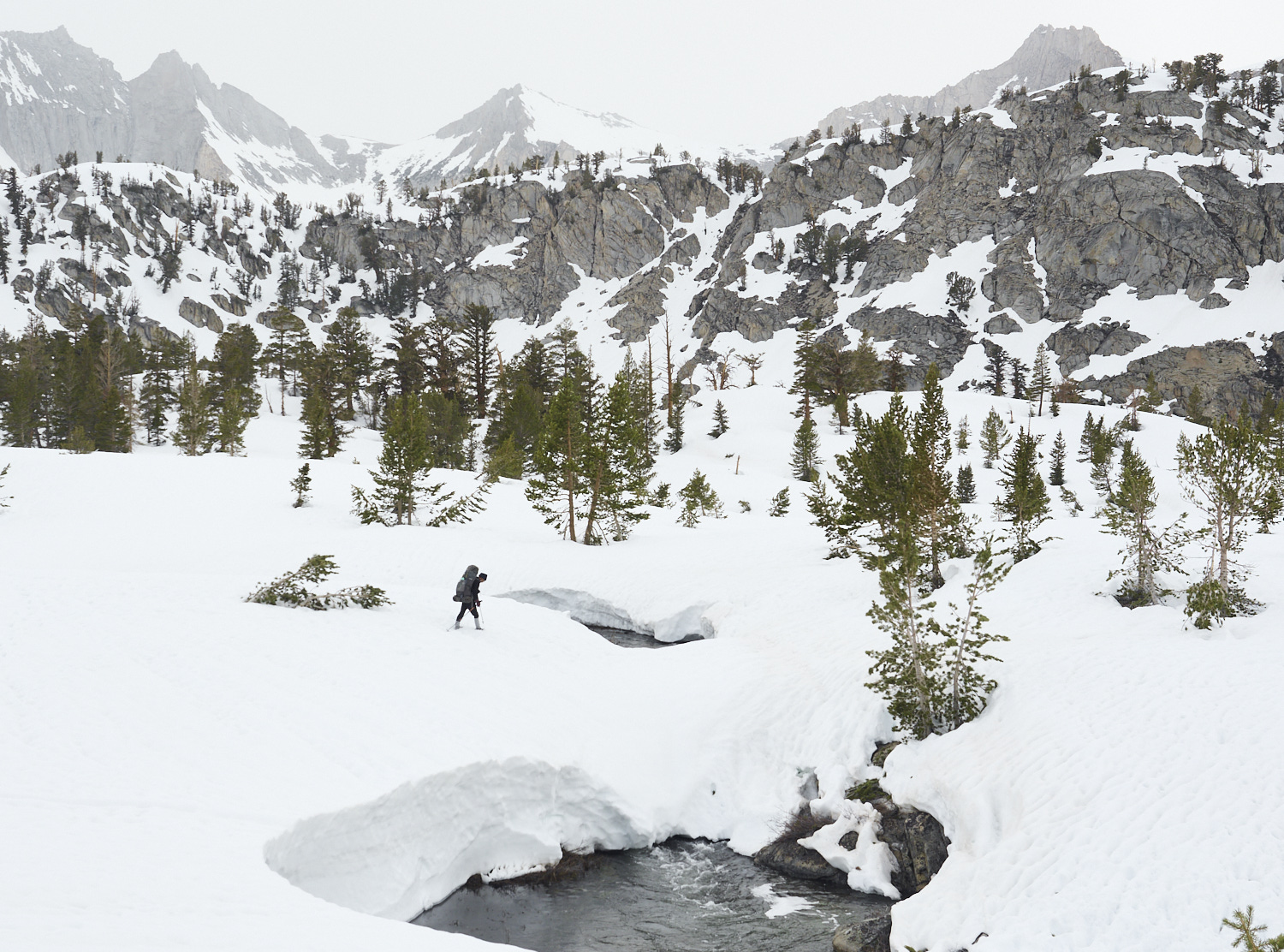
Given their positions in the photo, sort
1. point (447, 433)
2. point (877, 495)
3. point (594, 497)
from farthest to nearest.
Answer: point (447, 433) → point (594, 497) → point (877, 495)

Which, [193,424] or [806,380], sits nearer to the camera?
[193,424]

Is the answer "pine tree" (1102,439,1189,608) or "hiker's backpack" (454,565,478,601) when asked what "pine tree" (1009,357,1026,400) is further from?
"hiker's backpack" (454,565,478,601)

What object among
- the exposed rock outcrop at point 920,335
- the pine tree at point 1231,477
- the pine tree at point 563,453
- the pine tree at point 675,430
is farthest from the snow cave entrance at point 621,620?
the exposed rock outcrop at point 920,335

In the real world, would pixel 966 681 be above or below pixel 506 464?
below

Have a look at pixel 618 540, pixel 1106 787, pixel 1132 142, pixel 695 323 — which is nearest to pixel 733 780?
pixel 1106 787

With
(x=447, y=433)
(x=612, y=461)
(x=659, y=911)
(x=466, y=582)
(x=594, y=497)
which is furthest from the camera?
(x=447, y=433)

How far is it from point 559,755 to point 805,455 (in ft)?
135

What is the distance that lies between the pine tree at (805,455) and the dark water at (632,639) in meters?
29.6

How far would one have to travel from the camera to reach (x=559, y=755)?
12.1 metres

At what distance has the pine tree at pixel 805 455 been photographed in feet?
165

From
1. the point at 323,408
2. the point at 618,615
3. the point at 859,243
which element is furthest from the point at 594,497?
the point at 859,243

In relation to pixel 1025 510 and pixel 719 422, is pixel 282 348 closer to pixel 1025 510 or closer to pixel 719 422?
pixel 719 422

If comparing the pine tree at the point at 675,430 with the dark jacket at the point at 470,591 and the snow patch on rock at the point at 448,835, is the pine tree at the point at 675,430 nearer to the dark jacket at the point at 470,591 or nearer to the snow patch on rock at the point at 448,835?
the dark jacket at the point at 470,591

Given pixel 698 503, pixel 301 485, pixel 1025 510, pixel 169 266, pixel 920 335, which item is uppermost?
pixel 169 266
